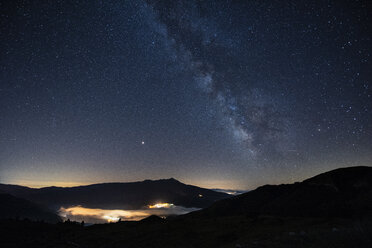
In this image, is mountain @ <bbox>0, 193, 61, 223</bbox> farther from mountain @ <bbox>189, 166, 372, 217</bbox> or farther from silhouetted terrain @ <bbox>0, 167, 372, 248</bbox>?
mountain @ <bbox>189, 166, 372, 217</bbox>

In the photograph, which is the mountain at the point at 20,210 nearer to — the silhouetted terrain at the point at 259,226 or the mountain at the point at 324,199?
the silhouetted terrain at the point at 259,226

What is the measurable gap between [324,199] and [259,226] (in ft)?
77.7

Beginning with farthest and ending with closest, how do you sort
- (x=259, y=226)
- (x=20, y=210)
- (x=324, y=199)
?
(x=20, y=210), (x=324, y=199), (x=259, y=226)

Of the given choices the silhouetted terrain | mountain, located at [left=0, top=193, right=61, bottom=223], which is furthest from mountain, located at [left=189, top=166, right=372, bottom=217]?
mountain, located at [left=0, top=193, right=61, bottom=223]

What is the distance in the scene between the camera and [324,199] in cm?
3994

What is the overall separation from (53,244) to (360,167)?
57.2 metres

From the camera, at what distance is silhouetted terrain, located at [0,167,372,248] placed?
1395 cm

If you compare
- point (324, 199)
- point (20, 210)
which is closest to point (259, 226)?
point (324, 199)

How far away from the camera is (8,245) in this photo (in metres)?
23.9

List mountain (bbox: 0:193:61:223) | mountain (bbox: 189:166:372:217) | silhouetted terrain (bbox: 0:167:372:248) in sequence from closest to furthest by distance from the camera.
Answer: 1. silhouetted terrain (bbox: 0:167:372:248)
2. mountain (bbox: 189:166:372:217)
3. mountain (bbox: 0:193:61:223)

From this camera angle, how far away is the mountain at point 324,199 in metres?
33.5

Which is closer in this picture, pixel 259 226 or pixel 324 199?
pixel 259 226

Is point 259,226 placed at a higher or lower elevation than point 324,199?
lower

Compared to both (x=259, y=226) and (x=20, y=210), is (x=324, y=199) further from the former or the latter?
(x=20, y=210)
